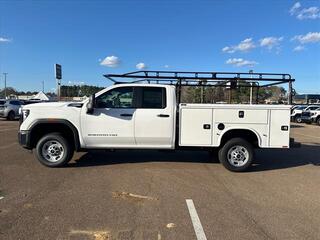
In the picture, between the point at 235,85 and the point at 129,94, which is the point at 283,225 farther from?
the point at 235,85

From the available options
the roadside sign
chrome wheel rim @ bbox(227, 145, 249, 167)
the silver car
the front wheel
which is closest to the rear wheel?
the silver car

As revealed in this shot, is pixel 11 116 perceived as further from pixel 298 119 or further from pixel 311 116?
pixel 311 116

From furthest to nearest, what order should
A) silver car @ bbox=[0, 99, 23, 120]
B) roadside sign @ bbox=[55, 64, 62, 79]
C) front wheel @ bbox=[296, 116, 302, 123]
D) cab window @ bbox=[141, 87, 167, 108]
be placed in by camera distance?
front wheel @ bbox=[296, 116, 302, 123] → roadside sign @ bbox=[55, 64, 62, 79] → silver car @ bbox=[0, 99, 23, 120] → cab window @ bbox=[141, 87, 167, 108]

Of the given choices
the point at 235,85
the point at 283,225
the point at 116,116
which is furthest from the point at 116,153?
the point at 283,225

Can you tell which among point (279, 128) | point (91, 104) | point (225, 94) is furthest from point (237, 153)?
point (91, 104)

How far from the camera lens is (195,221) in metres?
5.07

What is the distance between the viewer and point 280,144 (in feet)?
28.0

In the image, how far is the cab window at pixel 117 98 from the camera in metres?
8.61

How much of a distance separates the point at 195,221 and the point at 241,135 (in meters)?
4.09

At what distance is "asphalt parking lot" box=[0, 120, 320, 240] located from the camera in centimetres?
474

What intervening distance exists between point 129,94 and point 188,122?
61.1 inches

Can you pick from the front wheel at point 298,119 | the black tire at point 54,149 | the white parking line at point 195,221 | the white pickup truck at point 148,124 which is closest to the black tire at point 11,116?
the white pickup truck at point 148,124

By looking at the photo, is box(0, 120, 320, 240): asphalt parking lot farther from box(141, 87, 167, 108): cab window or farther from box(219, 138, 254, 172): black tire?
box(141, 87, 167, 108): cab window

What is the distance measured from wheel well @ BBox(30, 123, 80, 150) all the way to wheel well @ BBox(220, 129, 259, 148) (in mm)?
3489
